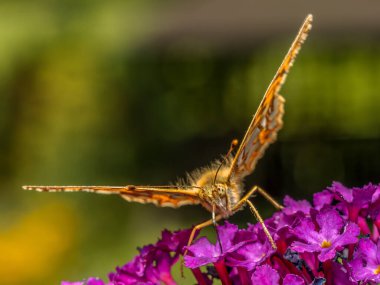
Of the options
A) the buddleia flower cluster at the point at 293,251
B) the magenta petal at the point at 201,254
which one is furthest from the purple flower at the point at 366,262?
the magenta petal at the point at 201,254

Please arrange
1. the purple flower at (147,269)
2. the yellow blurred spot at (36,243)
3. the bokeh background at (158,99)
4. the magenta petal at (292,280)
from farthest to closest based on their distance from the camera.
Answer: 1. the bokeh background at (158,99)
2. the yellow blurred spot at (36,243)
3. the purple flower at (147,269)
4. the magenta petal at (292,280)

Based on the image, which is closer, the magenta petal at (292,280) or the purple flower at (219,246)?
the magenta petal at (292,280)

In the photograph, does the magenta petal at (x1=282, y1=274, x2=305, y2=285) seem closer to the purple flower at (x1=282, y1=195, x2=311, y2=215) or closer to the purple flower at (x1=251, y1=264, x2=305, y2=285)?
the purple flower at (x1=251, y1=264, x2=305, y2=285)

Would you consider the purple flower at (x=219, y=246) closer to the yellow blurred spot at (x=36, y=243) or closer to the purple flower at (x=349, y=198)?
the purple flower at (x=349, y=198)

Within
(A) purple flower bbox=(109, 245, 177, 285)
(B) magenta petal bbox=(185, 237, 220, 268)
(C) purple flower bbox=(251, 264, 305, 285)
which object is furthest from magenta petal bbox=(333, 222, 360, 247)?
(A) purple flower bbox=(109, 245, 177, 285)

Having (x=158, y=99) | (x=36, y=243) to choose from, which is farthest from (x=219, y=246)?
(x=158, y=99)

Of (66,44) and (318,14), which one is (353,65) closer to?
(318,14)

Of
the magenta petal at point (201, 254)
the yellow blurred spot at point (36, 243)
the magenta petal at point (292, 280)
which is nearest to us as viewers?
the magenta petal at point (292, 280)
